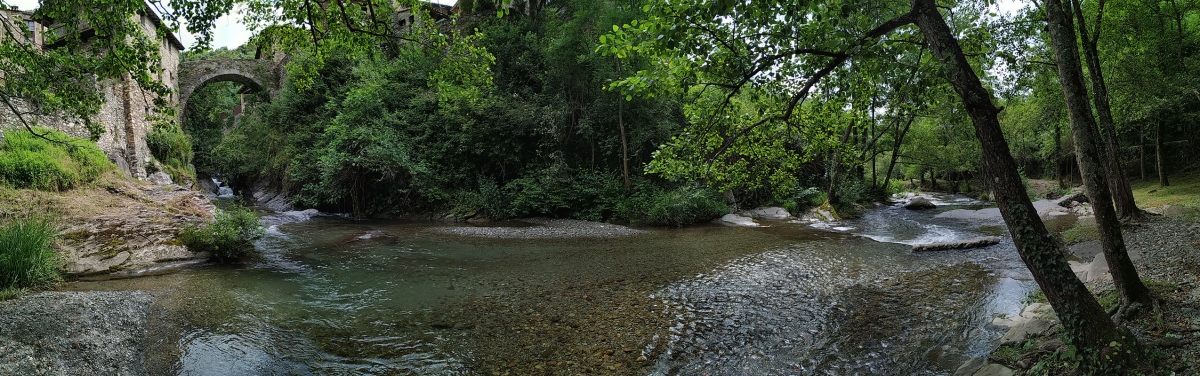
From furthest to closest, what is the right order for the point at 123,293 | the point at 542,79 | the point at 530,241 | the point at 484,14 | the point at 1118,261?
the point at 484,14
the point at 542,79
the point at 530,241
the point at 123,293
the point at 1118,261

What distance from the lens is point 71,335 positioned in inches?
208

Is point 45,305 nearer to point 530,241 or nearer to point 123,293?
point 123,293

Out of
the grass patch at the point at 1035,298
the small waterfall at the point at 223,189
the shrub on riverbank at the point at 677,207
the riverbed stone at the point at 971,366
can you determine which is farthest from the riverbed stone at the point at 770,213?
the small waterfall at the point at 223,189

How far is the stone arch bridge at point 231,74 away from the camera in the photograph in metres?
32.7

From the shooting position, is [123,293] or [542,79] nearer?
[123,293]

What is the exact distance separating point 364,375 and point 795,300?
6.15m

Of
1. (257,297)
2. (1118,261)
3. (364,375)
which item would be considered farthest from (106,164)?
(1118,261)

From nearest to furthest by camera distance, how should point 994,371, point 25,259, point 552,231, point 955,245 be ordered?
point 994,371 < point 25,259 < point 955,245 < point 552,231

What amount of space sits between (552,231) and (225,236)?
962cm

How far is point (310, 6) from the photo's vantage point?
20.5ft

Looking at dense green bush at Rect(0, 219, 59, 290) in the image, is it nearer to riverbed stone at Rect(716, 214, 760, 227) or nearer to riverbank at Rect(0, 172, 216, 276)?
riverbank at Rect(0, 172, 216, 276)

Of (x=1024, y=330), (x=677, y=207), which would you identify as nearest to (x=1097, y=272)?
(x=1024, y=330)

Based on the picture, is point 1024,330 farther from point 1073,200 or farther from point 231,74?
point 231,74

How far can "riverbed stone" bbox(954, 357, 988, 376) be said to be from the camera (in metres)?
4.60
